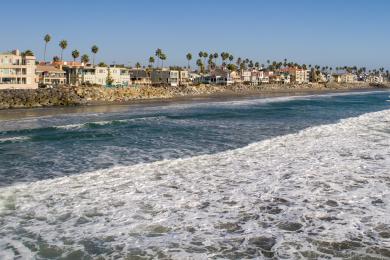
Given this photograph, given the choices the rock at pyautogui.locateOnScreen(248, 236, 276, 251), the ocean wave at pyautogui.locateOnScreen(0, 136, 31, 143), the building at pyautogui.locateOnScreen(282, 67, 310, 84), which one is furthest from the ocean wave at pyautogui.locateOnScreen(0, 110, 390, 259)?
the building at pyautogui.locateOnScreen(282, 67, 310, 84)

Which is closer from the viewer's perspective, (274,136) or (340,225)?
(340,225)

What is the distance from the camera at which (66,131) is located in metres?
25.7

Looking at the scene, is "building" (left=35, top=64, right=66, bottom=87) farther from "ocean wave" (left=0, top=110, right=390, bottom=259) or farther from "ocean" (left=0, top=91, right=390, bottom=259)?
"ocean wave" (left=0, top=110, right=390, bottom=259)

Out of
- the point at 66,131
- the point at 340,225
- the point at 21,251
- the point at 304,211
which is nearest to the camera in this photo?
the point at 21,251

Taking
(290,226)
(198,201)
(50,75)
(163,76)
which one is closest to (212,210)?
(198,201)

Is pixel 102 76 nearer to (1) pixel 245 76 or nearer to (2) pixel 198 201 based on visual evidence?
(1) pixel 245 76

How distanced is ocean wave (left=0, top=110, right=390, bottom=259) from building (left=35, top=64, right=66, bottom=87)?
7275cm

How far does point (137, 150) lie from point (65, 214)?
9302 mm

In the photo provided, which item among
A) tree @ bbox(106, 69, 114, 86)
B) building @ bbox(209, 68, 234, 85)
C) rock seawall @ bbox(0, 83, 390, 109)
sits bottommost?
rock seawall @ bbox(0, 83, 390, 109)

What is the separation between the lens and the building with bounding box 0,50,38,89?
216ft

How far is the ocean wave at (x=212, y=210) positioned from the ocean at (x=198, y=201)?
24mm

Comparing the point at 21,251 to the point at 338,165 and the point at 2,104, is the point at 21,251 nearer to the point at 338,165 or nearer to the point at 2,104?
the point at 338,165

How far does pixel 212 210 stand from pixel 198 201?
2.57 feet

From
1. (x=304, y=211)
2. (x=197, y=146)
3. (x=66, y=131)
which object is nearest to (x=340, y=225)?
(x=304, y=211)
